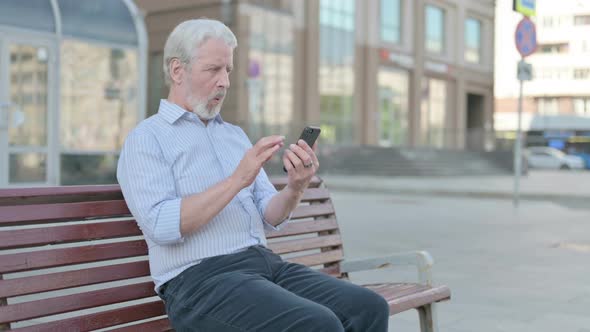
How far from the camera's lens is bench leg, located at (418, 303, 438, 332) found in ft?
11.5

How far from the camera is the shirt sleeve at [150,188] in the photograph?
263 centimetres

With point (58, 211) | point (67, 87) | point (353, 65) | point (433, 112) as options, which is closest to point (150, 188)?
point (58, 211)

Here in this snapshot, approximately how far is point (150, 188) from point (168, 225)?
16 centimetres

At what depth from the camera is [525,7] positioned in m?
14.5

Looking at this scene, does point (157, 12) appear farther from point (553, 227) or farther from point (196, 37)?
point (196, 37)

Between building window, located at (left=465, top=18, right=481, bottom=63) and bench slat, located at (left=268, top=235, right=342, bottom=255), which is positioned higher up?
building window, located at (left=465, top=18, right=481, bottom=63)

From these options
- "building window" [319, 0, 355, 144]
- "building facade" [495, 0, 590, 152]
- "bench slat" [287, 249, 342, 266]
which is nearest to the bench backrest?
"bench slat" [287, 249, 342, 266]

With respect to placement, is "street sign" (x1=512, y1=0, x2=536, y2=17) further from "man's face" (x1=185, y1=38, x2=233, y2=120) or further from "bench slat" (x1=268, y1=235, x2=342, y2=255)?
"man's face" (x1=185, y1=38, x2=233, y2=120)

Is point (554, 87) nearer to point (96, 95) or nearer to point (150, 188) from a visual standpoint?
point (96, 95)

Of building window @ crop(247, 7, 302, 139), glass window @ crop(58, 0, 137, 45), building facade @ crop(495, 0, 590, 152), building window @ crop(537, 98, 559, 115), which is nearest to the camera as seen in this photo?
glass window @ crop(58, 0, 137, 45)

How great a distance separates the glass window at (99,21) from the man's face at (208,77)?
1027cm

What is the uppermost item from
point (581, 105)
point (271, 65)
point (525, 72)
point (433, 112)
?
point (581, 105)

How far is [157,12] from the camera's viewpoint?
116 feet

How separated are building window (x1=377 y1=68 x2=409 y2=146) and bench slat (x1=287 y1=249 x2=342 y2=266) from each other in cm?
3737
